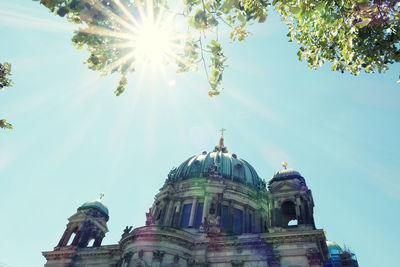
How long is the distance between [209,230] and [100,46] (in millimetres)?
23634

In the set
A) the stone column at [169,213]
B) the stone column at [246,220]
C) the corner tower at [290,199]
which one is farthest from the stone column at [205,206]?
the corner tower at [290,199]

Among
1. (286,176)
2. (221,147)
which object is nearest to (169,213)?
(286,176)

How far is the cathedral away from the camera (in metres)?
24.9

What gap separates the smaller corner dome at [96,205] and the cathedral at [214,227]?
0.16ft

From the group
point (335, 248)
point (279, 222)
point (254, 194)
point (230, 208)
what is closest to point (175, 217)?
point (230, 208)

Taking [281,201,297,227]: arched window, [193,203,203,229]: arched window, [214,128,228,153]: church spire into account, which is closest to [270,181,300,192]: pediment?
[281,201,297,227]: arched window

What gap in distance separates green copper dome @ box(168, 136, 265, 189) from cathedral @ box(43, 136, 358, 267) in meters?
0.13

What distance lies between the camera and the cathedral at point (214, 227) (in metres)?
24.9

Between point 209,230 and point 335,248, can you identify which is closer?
point 209,230

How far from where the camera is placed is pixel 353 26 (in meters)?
7.71

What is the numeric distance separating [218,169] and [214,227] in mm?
11186

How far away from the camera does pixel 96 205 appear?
36.9 meters

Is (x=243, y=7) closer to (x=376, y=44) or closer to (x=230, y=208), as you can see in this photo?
(x=376, y=44)

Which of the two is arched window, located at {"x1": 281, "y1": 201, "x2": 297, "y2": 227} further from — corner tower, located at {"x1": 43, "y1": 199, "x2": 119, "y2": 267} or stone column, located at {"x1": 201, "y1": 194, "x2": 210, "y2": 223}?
corner tower, located at {"x1": 43, "y1": 199, "x2": 119, "y2": 267}
